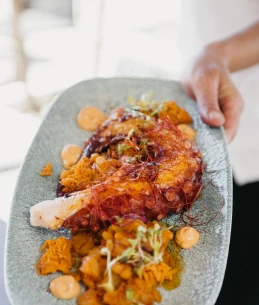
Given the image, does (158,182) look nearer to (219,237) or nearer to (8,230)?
(219,237)

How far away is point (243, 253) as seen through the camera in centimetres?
202

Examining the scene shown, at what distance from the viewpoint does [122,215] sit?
4.63ft

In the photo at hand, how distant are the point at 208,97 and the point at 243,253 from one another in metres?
0.66

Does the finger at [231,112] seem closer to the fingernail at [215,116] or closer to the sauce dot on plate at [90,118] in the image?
the fingernail at [215,116]

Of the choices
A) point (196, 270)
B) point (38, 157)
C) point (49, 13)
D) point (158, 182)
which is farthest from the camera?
point (49, 13)

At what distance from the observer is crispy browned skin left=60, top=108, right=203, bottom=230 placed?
1.43 m

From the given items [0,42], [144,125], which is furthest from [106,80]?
[0,42]

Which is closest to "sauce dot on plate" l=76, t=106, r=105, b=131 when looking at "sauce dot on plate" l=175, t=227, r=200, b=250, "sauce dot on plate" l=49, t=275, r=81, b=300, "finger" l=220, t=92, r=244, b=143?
"finger" l=220, t=92, r=244, b=143

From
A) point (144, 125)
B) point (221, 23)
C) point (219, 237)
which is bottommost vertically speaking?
point (219, 237)

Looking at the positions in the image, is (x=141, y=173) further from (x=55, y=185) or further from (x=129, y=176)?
(x=55, y=185)

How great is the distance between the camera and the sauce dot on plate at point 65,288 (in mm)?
1251

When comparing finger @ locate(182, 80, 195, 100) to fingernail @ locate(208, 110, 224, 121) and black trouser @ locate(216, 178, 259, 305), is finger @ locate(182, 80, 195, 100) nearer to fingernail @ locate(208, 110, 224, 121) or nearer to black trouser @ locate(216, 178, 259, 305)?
fingernail @ locate(208, 110, 224, 121)

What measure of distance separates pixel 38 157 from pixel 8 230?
37cm

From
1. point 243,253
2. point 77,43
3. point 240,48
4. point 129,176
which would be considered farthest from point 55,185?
point 77,43
